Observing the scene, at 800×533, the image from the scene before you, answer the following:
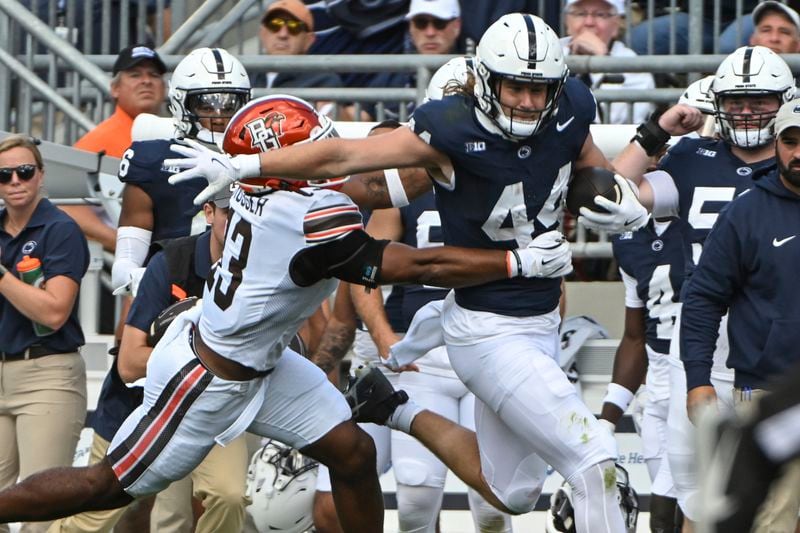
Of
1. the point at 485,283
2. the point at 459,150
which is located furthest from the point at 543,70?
the point at 485,283

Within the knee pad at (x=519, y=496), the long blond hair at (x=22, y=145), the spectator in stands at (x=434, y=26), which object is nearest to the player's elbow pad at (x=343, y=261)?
the knee pad at (x=519, y=496)

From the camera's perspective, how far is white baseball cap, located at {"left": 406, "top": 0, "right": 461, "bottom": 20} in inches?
349

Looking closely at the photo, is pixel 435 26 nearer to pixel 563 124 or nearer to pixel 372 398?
pixel 372 398

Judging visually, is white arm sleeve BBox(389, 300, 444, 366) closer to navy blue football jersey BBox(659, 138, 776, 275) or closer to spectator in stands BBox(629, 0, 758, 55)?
navy blue football jersey BBox(659, 138, 776, 275)

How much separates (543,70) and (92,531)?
2.64m

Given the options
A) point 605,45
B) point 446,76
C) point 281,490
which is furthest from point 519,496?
point 605,45

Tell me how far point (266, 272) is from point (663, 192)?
194 centimetres

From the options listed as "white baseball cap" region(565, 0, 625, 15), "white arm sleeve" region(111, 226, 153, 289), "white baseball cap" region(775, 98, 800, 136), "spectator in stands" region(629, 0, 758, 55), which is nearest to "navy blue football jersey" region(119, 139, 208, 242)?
"white arm sleeve" region(111, 226, 153, 289)

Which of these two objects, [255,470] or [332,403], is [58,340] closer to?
[255,470]

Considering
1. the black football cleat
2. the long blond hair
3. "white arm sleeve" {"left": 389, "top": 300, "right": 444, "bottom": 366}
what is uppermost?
the long blond hair

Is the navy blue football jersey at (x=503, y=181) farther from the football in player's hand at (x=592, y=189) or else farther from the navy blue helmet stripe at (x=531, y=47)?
the navy blue helmet stripe at (x=531, y=47)

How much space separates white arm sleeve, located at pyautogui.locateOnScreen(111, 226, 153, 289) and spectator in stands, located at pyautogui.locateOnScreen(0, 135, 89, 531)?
0.16 meters

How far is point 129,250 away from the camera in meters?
7.38

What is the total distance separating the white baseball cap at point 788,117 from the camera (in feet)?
20.2
